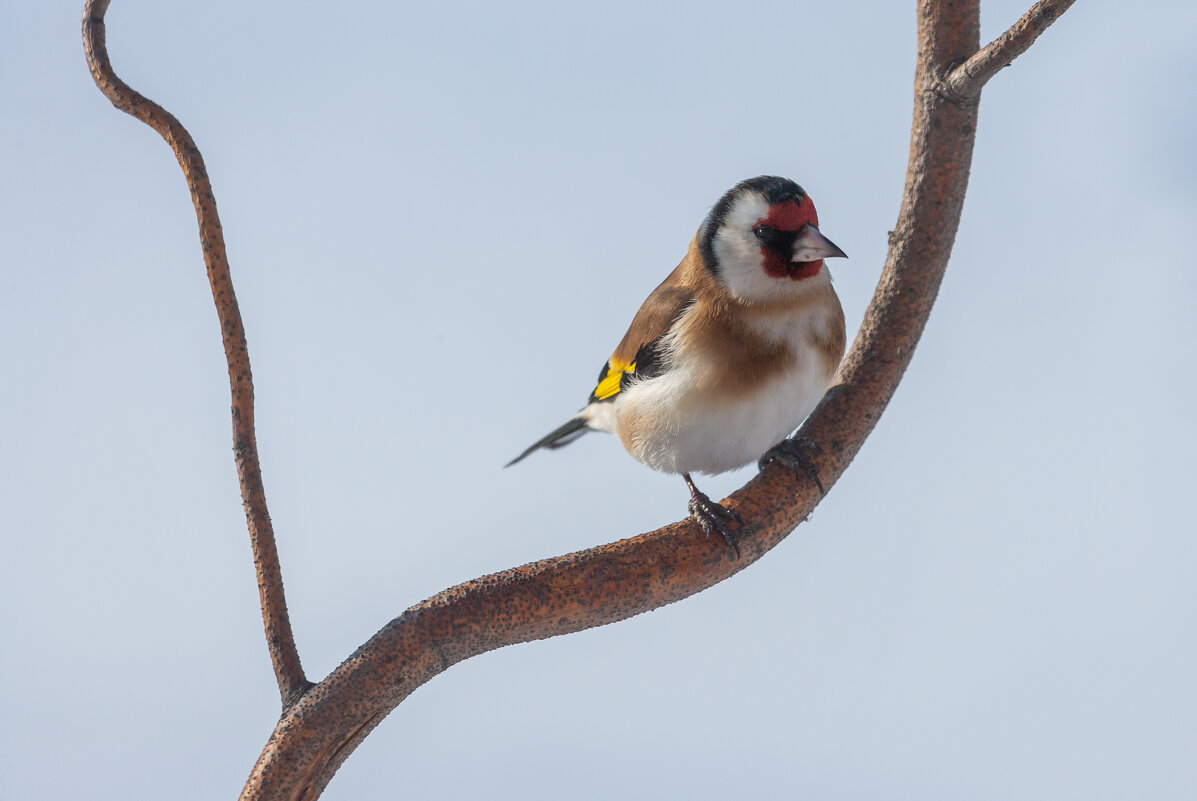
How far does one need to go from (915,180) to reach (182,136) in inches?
36.1

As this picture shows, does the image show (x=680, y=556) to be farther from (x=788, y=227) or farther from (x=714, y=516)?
(x=788, y=227)

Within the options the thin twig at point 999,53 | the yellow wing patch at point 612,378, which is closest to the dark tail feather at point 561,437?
the yellow wing patch at point 612,378

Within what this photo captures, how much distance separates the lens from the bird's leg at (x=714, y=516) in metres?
1.27

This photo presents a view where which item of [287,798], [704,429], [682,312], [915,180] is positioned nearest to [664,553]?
[704,429]

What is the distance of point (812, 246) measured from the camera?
1316 millimetres

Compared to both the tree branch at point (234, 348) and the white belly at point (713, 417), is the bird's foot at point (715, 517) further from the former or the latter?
the tree branch at point (234, 348)

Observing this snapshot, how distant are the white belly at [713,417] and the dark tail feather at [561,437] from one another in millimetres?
226

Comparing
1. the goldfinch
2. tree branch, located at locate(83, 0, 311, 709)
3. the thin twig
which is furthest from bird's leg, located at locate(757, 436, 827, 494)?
tree branch, located at locate(83, 0, 311, 709)

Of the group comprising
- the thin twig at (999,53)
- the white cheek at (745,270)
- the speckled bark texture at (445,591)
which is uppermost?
the thin twig at (999,53)

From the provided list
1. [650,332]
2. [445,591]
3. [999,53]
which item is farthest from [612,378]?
[999,53]

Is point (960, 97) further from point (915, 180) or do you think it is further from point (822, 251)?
point (822, 251)

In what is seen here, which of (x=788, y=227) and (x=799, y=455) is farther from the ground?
(x=788, y=227)

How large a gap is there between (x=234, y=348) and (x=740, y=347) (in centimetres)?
58

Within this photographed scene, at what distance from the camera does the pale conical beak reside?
130 centimetres
